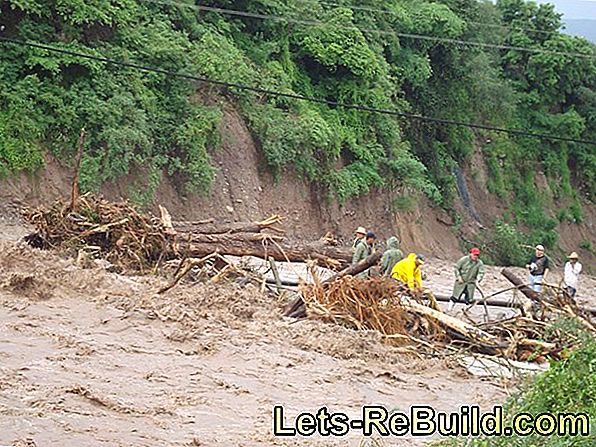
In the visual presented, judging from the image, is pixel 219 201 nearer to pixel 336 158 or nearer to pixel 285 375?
pixel 336 158

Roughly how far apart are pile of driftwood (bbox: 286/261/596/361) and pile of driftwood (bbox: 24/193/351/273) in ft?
8.78

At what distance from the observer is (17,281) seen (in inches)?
529

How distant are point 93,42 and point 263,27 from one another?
6656mm

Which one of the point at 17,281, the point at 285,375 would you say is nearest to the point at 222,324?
the point at 285,375

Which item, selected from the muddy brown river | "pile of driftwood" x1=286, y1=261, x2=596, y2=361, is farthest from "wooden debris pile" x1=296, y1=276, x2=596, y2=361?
the muddy brown river

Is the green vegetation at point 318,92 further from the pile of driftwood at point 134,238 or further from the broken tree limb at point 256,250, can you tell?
the broken tree limb at point 256,250

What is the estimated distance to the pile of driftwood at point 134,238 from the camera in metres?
16.0

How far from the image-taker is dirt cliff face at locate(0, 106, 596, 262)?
71.1 feet

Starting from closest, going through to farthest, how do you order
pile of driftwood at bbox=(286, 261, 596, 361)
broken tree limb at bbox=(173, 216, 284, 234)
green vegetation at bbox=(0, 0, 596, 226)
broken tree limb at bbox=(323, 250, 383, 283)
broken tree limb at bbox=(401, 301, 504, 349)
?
pile of driftwood at bbox=(286, 261, 596, 361) → broken tree limb at bbox=(401, 301, 504, 349) → broken tree limb at bbox=(323, 250, 383, 283) → broken tree limb at bbox=(173, 216, 284, 234) → green vegetation at bbox=(0, 0, 596, 226)

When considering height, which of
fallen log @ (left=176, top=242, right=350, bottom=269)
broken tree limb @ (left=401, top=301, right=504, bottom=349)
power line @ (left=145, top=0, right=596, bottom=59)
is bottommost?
broken tree limb @ (left=401, top=301, right=504, bottom=349)

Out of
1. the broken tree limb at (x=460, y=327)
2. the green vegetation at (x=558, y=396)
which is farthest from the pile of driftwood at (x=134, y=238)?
the green vegetation at (x=558, y=396)

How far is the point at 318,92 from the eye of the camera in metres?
29.1

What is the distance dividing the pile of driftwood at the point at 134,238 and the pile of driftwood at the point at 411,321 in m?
2.68

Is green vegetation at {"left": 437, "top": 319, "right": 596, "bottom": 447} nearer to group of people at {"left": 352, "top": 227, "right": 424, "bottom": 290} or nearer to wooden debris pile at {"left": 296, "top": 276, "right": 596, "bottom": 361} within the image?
wooden debris pile at {"left": 296, "top": 276, "right": 596, "bottom": 361}
